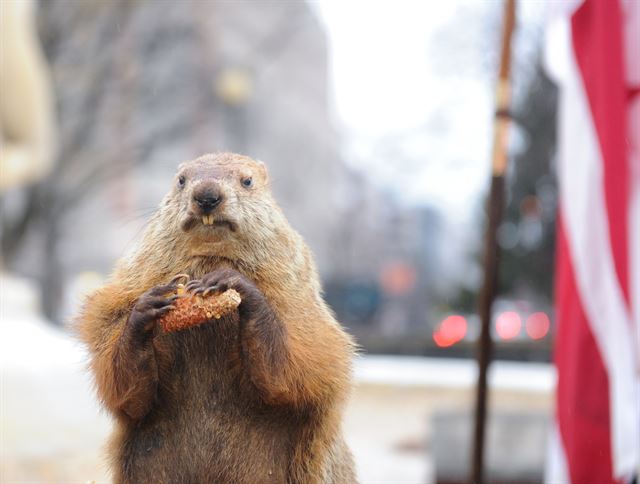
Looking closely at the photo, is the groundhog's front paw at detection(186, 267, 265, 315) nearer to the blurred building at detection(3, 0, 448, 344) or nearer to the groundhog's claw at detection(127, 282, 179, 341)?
the groundhog's claw at detection(127, 282, 179, 341)

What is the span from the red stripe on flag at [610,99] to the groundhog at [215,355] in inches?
60.6

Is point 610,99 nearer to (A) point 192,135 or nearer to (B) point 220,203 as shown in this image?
(B) point 220,203

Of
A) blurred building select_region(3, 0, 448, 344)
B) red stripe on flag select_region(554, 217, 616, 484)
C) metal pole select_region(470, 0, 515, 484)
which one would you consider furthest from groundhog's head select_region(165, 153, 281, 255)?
blurred building select_region(3, 0, 448, 344)

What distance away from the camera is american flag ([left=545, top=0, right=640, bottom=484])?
215 centimetres

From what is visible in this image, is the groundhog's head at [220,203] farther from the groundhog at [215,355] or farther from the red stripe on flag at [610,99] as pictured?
the red stripe on flag at [610,99]

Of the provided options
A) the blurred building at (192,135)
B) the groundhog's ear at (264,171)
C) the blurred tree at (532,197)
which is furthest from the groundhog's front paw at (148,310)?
the blurred tree at (532,197)

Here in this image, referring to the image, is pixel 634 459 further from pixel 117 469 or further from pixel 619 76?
pixel 117 469

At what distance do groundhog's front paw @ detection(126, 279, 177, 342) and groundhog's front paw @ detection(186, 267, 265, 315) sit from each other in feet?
0.10

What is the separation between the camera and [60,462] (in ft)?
6.43

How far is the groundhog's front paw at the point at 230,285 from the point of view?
0.92m

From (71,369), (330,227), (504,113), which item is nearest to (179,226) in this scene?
(71,369)

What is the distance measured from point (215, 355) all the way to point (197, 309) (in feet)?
0.38

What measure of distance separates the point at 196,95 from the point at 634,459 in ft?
19.4

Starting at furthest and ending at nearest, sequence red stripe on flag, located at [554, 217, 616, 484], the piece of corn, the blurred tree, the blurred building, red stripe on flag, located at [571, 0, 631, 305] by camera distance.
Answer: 1. the blurred tree
2. the blurred building
3. red stripe on flag, located at [554, 217, 616, 484]
4. red stripe on flag, located at [571, 0, 631, 305]
5. the piece of corn
